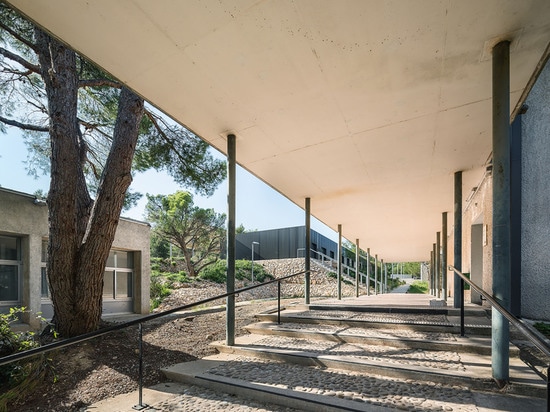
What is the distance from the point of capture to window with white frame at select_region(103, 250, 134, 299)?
1012 cm

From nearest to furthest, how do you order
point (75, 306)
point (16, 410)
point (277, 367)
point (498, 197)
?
point (498, 197) < point (16, 410) < point (277, 367) < point (75, 306)

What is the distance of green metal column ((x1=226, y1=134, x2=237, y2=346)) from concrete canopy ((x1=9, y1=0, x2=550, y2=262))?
0.26 meters

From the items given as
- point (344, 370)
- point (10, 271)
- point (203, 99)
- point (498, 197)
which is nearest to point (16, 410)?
point (344, 370)

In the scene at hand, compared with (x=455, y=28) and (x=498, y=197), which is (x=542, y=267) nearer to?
(x=498, y=197)

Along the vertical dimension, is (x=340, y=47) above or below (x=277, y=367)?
above

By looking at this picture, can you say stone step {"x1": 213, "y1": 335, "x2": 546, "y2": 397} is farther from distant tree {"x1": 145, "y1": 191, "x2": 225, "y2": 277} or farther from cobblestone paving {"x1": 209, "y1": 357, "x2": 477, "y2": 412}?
distant tree {"x1": 145, "y1": 191, "x2": 225, "y2": 277}

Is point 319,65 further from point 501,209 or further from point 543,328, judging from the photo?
point 543,328

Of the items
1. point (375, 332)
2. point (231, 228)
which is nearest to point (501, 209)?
point (375, 332)

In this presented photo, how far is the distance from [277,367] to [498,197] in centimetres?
258

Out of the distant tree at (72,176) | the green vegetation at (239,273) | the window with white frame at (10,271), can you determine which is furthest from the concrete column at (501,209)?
the green vegetation at (239,273)

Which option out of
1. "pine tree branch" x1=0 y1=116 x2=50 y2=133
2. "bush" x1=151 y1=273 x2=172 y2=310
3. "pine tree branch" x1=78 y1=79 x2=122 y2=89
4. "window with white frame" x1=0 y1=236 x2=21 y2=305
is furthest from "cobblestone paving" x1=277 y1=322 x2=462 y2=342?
"bush" x1=151 y1=273 x2=172 y2=310

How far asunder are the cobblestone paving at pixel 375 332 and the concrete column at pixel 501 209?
104 centimetres

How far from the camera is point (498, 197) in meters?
2.49

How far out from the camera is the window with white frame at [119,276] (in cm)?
1012
